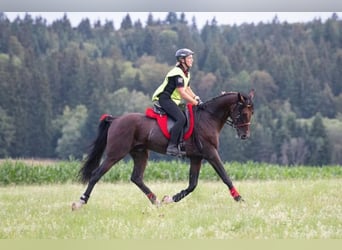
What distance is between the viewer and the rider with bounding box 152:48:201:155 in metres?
9.92

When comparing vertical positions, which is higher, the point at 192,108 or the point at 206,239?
the point at 192,108

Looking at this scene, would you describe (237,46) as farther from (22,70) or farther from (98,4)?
(98,4)

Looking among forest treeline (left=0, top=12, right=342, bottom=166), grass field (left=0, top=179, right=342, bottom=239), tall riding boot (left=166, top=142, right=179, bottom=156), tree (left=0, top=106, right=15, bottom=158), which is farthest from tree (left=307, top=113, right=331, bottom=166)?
tall riding boot (left=166, top=142, right=179, bottom=156)

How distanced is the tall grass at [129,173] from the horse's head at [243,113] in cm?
765

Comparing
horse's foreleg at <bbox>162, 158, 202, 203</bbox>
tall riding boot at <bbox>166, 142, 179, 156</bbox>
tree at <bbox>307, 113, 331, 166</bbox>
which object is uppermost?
tall riding boot at <bbox>166, 142, 179, 156</bbox>

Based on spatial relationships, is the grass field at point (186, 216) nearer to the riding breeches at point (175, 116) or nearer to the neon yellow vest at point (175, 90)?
the riding breeches at point (175, 116)

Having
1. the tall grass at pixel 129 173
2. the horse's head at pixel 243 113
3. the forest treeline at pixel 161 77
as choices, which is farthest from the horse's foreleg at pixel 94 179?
the forest treeline at pixel 161 77

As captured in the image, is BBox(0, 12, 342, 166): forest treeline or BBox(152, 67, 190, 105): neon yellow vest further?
BBox(0, 12, 342, 166): forest treeline

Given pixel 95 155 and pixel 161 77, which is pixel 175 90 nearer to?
pixel 95 155

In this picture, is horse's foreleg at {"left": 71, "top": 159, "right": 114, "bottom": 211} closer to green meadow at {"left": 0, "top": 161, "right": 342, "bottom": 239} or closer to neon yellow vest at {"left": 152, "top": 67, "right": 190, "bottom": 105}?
green meadow at {"left": 0, "top": 161, "right": 342, "bottom": 239}

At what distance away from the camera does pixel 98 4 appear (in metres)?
7.87

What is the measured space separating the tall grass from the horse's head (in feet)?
25.1

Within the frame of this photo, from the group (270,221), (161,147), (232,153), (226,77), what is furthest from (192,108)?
(226,77)

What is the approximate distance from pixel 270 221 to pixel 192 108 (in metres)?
2.72
